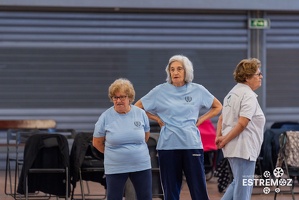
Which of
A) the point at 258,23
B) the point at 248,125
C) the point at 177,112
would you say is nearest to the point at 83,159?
the point at 177,112

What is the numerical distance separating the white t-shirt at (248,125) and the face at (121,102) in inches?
39.9

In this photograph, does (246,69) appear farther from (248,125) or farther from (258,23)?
(258,23)

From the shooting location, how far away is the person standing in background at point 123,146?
7078mm

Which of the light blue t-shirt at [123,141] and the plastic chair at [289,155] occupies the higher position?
the light blue t-shirt at [123,141]

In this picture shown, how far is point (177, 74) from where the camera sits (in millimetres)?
7523

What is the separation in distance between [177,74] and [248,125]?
2.70 ft

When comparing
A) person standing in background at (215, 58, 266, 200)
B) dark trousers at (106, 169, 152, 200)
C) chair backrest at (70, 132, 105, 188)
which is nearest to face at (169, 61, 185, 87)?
person standing in background at (215, 58, 266, 200)

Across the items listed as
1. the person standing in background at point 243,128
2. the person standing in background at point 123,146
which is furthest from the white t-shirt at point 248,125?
the person standing in background at point 123,146

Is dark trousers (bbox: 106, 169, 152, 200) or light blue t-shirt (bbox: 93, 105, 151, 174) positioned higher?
light blue t-shirt (bbox: 93, 105, 151, 174)

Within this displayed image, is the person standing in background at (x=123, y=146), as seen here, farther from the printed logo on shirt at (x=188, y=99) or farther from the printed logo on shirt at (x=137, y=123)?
the printed logo on shirt at (x=188, y=99)

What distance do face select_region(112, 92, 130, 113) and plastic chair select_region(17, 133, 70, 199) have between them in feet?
9.10

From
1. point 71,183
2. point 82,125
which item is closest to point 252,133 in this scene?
point 71,183

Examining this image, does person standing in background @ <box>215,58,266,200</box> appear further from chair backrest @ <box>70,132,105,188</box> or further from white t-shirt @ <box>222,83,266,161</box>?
chair backrest @ <box>70,132,105,188</box>

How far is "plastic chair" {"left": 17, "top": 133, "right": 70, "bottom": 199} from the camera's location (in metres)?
9.72
